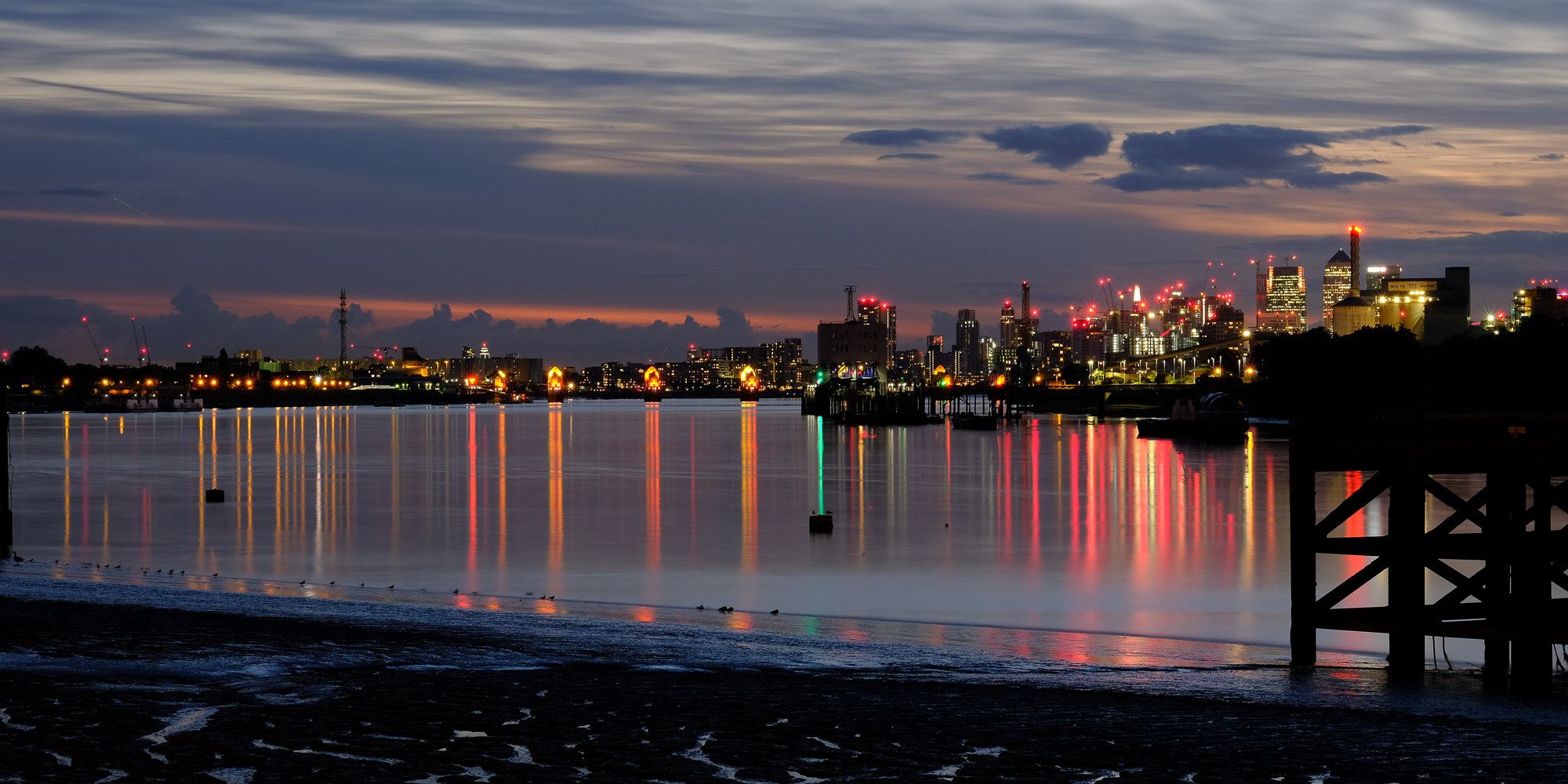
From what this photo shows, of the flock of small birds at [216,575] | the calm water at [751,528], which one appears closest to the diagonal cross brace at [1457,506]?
the calm water at [751,528]

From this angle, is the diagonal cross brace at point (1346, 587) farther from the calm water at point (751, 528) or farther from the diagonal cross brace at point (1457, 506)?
the calm water at point (751, 528)

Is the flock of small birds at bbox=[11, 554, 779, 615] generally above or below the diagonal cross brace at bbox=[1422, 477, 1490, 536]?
below

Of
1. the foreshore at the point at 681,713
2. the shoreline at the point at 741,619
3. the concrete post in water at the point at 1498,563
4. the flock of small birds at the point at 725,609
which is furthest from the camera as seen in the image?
the flock of small birds at the point at 725,609

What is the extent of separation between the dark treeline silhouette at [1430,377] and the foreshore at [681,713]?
137 meters

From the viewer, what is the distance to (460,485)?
72750 millimetres

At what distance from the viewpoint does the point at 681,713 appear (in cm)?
1484

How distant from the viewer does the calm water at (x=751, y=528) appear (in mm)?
30891

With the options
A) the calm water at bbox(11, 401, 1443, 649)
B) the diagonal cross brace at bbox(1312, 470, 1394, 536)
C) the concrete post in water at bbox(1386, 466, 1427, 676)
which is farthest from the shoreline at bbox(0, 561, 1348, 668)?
the diagonal cross brace at bbox(1312, 470, 1394, 536)

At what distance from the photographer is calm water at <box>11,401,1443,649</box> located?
101ft

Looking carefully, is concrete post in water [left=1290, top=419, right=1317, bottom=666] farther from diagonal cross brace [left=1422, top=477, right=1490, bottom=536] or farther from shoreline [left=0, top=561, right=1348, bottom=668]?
diagonal cross brace [left=1422, top=477, right=1490, bottom=536]

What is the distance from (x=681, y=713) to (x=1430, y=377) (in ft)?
598

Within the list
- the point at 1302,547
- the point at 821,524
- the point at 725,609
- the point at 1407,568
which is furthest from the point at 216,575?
the point at 1407,568

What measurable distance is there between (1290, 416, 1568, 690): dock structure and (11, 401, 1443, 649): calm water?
4012mm

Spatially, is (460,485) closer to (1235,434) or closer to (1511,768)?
(1511,768)
